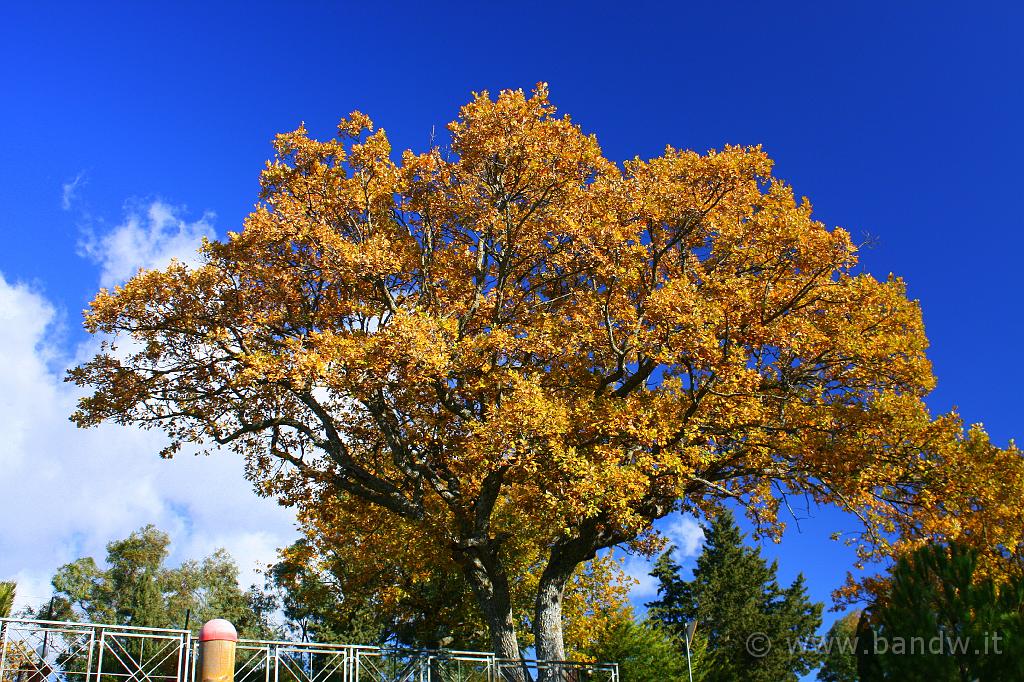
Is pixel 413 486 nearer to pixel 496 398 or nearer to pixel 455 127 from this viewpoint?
pixel 496 398

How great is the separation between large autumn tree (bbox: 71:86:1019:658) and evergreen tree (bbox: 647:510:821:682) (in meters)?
25.3

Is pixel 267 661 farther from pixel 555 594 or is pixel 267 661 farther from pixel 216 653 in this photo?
pixel 216 653

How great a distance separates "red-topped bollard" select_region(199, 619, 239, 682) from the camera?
14.0 ft

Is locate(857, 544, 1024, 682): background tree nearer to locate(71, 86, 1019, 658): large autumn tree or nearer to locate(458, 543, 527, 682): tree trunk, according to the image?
locate(71, 86, 1019, 658): large autumn tree

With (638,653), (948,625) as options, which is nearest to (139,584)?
(638,653)

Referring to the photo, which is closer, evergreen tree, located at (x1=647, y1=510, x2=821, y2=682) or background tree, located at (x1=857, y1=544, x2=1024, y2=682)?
background tree, located at (x1=857, y1=544, x2=1024, y2=682)

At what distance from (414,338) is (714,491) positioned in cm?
774

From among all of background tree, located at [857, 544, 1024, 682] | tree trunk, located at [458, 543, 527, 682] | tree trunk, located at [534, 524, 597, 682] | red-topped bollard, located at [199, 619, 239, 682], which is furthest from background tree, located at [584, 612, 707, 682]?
red-topped bollard, located at [199, 619, 239, 682]

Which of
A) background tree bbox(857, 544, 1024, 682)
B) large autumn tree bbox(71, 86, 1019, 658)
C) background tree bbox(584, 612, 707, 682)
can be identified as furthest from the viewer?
background tree bbox(584, 612, 707, 682)

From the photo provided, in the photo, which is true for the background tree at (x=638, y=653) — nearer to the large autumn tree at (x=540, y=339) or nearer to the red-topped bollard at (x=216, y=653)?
the large autumn tree at (x=540, y=339)

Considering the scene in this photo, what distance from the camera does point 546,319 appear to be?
15.8 m

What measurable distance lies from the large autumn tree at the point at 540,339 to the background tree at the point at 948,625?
4.11 metres

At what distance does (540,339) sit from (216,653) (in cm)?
1127

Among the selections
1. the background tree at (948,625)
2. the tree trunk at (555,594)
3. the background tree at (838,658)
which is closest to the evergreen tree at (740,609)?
the background tree at (838,658)
